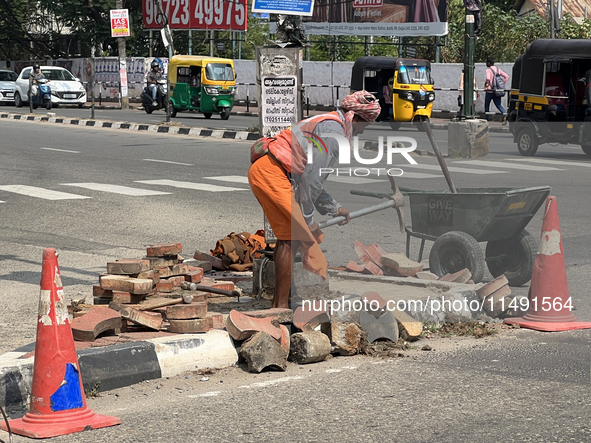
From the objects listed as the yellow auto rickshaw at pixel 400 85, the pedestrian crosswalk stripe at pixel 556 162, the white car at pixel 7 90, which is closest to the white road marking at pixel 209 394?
the pedestrian crosswalk stripe at pixel 556 162

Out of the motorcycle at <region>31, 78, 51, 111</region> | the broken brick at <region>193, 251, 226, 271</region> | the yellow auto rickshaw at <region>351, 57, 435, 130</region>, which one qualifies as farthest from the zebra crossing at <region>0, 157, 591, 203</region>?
the motorcycle at <region>31, 78, 51, 111</region>

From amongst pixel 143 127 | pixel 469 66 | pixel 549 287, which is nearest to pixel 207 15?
pixel 143 127

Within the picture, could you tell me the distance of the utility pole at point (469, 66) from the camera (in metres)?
19.3

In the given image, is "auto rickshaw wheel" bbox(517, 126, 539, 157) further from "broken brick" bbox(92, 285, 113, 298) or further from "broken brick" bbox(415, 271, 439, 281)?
"broken brick" bbox(92, 285, 113, 298)

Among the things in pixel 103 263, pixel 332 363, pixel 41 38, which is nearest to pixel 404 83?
pixel 103 263

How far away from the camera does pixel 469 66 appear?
19.8 meters

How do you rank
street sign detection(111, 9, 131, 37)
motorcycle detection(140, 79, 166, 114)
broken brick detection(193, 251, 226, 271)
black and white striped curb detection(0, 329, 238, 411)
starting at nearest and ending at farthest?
black and white striped curb detection(0, 329, 238, 411), broken brick detection(193, 251, 226, 271), street sign detection(111, 9, 131, 37), motorcycle detection(140, 79, 166, 114)

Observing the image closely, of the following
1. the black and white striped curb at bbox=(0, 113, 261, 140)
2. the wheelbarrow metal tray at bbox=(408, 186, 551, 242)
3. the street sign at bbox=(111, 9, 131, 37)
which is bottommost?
the black and white striped curb at bbox=(0, 113, 261, 140)

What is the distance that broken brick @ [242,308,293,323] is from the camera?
6.21 meters

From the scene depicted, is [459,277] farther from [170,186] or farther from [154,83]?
[154,83]

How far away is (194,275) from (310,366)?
209 centimetres

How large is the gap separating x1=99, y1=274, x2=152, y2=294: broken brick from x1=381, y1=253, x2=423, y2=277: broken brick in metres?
1.83

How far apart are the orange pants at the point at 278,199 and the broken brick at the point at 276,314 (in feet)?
1.62

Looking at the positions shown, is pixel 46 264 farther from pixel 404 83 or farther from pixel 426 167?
pixel 404 83
